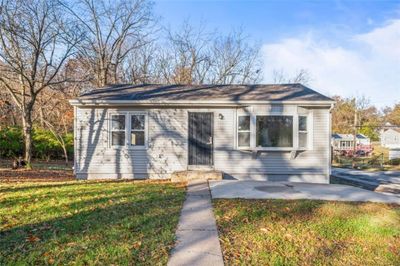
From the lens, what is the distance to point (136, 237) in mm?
3738

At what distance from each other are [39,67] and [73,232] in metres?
12.1

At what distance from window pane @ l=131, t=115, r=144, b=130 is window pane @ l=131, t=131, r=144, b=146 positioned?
173 millimetres

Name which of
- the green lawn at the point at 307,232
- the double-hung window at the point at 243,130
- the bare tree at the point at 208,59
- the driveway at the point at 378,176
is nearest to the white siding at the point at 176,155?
the double-hung window at the point at 243,130

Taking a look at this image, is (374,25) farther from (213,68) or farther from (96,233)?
(213,68)

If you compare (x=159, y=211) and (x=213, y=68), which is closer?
(x=159, y=211)

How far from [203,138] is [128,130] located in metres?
2.59

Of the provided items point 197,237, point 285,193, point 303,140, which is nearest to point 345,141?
point 303,140

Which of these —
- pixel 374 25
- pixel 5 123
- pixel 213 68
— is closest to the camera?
pixel 374 25

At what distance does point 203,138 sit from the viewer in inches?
386

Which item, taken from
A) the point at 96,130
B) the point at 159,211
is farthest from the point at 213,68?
the point at 159,211

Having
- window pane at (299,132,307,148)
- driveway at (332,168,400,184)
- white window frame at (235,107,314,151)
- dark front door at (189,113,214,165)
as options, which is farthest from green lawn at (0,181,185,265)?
driveway at (332,168,400,184)

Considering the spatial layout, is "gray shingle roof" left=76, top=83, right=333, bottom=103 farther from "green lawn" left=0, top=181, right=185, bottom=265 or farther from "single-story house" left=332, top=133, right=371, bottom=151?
"single-story house" left=332, top=133, right=371, bottom=151

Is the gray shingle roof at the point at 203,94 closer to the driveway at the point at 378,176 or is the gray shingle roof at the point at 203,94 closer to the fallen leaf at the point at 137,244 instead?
the driveway at the point at 378,176

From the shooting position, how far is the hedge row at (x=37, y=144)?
1616 cm
